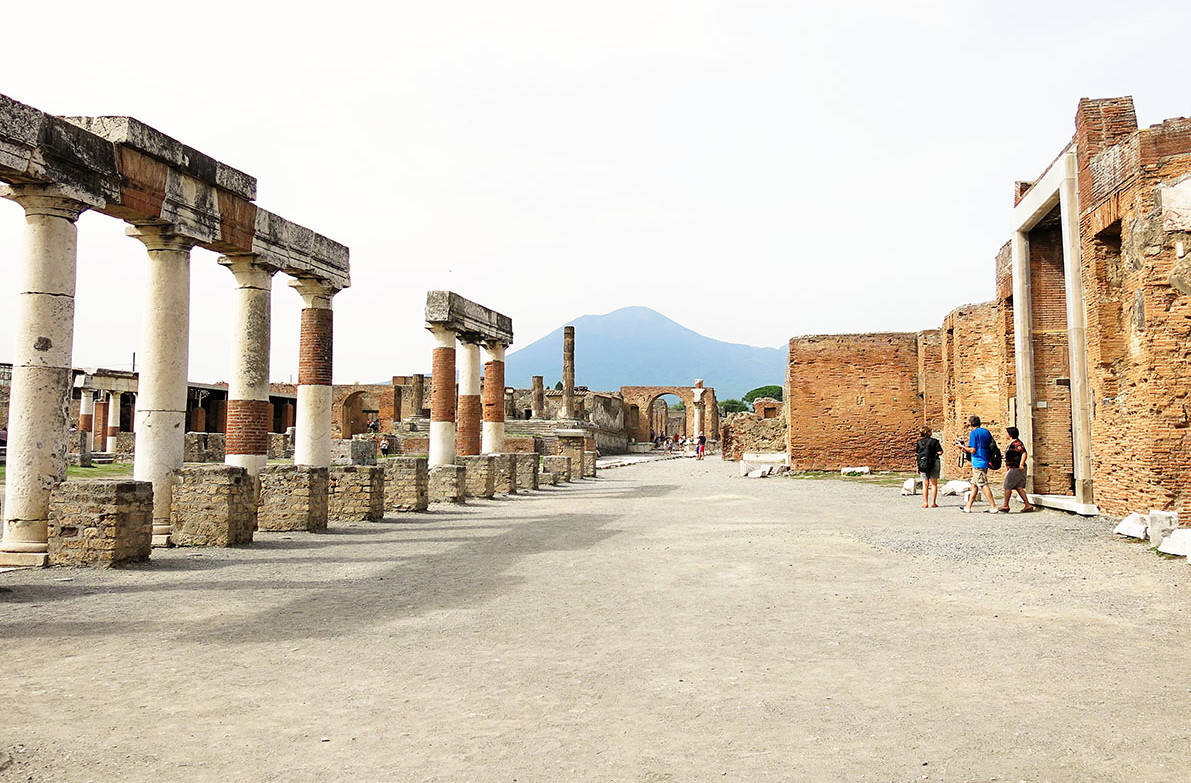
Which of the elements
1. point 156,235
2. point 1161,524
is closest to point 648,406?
point 156,235

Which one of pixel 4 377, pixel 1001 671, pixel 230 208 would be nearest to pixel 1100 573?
pixel 1001 671

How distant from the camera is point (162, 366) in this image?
10.0 m

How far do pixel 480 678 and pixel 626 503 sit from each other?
1109 centimetres

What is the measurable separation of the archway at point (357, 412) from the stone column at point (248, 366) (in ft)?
139

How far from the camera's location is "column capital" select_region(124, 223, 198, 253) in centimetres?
998

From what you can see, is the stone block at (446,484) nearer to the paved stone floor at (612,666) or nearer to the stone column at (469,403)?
the stone column at (469,403)

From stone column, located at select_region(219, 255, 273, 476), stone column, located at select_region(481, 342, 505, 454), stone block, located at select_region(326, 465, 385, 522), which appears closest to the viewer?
stone column, located at select_region(219, 255, 273, 476)

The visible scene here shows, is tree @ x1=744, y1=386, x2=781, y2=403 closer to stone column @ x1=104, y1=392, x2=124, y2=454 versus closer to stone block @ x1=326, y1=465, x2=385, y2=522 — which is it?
stone column @ x1=104, y1=392, x2=124, y2=454

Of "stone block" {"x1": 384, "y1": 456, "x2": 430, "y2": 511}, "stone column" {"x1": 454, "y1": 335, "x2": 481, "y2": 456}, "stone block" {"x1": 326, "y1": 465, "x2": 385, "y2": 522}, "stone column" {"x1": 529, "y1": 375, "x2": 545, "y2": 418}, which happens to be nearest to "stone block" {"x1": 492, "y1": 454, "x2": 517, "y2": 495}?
"stone column" {"x1": 454, "y1": 335, "x2": 481, "y2": 456}

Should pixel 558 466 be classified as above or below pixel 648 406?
below

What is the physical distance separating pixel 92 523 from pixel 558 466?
A: 632 inches

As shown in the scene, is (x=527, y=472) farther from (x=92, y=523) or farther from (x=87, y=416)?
(x=87, y=416)

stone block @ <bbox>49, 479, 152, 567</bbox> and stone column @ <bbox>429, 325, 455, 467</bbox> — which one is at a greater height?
stone column @ <bbox>429, 325, 455, 467</bbox>

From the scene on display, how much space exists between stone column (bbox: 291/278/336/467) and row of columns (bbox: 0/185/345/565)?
2cm
